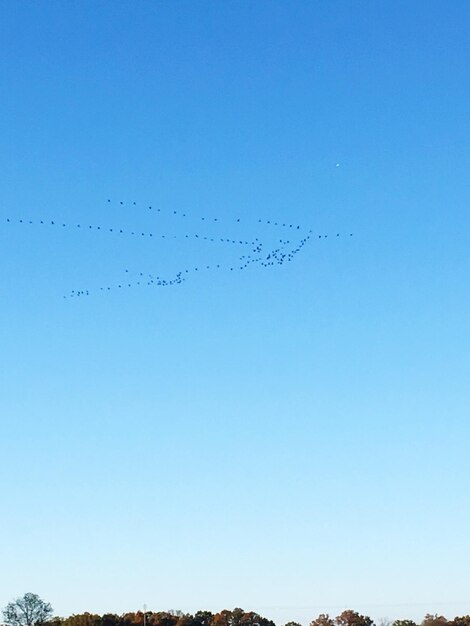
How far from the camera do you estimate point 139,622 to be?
190125 mm

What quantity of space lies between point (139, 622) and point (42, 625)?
2084cm

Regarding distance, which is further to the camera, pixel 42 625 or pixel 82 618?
pixel 42 625

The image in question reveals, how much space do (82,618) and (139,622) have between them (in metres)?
24.6

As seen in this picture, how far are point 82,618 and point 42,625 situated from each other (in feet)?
85.2

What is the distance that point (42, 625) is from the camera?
623ft

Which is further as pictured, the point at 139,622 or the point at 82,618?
the point at 139,622

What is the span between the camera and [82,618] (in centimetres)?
16862
